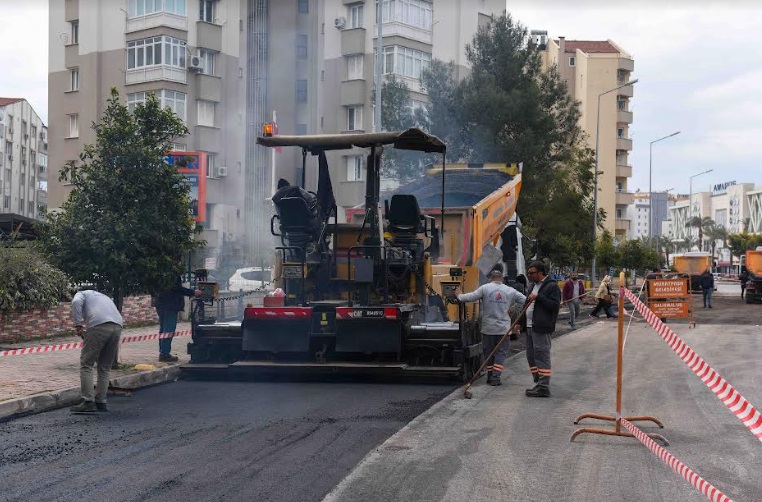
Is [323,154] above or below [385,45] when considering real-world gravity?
below

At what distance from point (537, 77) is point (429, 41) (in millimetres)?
11874

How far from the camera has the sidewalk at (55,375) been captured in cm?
946

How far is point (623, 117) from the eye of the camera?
7456 centimetres

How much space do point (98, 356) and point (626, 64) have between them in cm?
7029

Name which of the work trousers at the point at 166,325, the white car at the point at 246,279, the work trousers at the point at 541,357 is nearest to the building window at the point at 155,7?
the white car at the point at 246,279

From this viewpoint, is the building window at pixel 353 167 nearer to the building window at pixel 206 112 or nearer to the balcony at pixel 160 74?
the building window at pixel 206 112

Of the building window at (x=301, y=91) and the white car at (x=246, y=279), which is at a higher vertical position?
the building window at (x=301, y=91)

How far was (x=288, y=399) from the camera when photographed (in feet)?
33.1

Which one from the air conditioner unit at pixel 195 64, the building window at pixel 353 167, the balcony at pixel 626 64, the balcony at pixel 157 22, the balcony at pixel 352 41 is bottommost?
the building window at pixel 353 167

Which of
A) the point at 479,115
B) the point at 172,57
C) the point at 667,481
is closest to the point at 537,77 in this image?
the point at 479,115

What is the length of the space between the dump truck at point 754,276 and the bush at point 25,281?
28.9m

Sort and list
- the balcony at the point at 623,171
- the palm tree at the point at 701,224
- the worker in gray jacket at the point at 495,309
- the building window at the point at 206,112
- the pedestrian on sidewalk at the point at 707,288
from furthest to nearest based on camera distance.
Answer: the palm tree at the point at 701,224
the balcony at the point at 623,171
the building window at the point at 206,112
the pedestrian on sidewalk at the point at 707,288
the worker in gray jacket at the point at 495,309

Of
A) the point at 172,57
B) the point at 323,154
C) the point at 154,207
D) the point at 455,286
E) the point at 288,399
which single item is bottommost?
the point at 288,399

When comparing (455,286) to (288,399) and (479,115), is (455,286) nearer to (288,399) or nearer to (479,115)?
(288,399)
